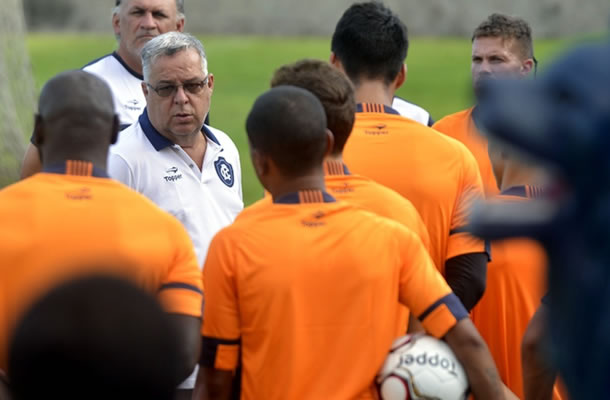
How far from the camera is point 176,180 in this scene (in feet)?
13.6

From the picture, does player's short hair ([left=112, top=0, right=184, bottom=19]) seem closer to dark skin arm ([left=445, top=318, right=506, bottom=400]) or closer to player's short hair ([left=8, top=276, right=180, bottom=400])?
dark skin arm ([left=445, top=318, right=506, bottom=400])

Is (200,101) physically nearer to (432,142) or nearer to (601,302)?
(432,142)

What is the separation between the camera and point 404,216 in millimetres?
3279

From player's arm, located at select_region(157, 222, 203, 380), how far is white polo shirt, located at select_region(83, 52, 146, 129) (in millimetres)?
2095

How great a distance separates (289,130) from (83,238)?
670 millimetres

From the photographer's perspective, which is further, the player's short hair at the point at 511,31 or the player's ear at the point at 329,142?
the player's short hair at the point at 511,31

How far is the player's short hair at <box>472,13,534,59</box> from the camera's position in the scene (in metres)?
4.91

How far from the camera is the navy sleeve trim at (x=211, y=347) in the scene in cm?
292

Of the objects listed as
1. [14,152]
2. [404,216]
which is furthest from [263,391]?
[14,152]

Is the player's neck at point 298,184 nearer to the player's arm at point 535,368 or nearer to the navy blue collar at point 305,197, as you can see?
the navy blue collar at point 305,197

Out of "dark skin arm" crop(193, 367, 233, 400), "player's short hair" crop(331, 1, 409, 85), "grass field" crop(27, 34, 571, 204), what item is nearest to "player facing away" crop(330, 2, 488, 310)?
"player's short hair" crop(331, 1, 409, 85)

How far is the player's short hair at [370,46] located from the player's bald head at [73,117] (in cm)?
132

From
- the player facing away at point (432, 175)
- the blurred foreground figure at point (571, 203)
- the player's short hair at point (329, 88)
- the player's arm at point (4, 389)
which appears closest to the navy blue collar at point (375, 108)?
the player facing away at point (432, 175)

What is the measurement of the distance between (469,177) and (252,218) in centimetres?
117
